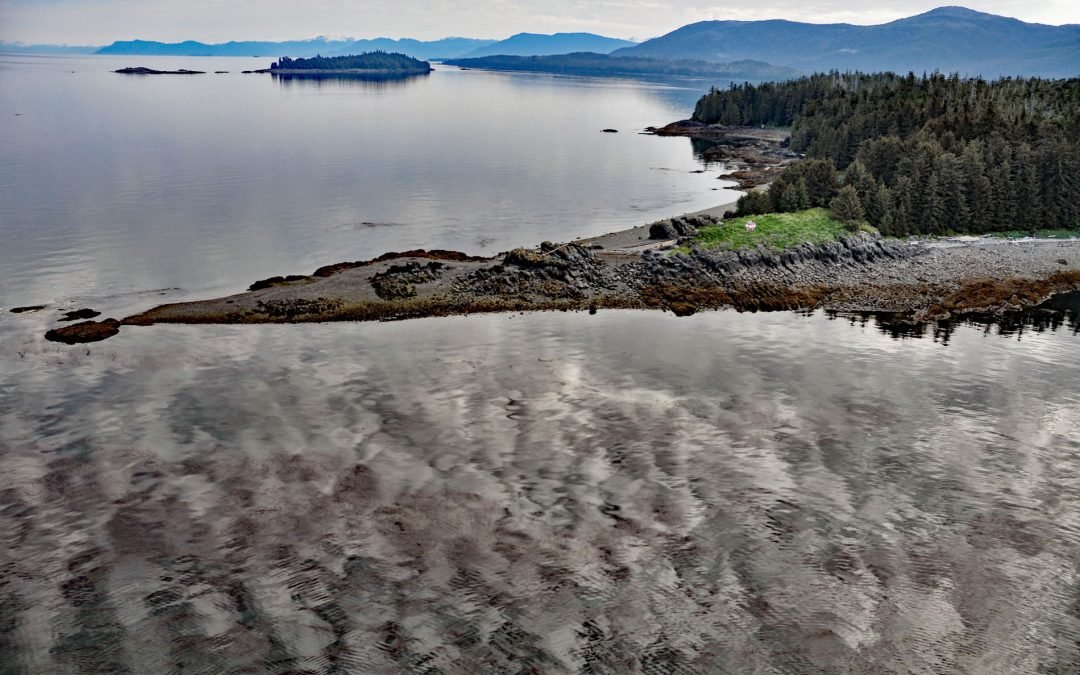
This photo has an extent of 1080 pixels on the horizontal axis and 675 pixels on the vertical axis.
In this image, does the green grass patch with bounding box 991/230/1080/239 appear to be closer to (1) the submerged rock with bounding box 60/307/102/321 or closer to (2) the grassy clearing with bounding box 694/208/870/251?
(2) the grassy clearing with bounding box 694/208/870/251

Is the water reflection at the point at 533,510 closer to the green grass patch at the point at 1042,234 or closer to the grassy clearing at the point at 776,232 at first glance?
the grassy clearing at the point at 776,232

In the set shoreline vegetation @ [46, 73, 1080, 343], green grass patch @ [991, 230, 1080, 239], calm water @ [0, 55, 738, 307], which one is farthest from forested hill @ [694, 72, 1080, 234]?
calm water @ [0, 55, 738, 307]

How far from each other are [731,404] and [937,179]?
177 ft

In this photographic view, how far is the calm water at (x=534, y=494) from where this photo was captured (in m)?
21.0

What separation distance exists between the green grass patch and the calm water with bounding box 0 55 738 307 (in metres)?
34.6

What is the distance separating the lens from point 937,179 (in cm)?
7456

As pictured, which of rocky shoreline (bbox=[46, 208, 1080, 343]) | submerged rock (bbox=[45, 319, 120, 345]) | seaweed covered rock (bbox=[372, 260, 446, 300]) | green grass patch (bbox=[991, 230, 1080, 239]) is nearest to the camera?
submerged rock (bbox=[45, 319, 120, 345])

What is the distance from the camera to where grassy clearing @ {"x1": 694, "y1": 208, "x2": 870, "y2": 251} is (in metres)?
65.2

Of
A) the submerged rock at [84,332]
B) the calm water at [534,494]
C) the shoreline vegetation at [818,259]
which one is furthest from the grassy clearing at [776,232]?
the submerged rock at [84,332]

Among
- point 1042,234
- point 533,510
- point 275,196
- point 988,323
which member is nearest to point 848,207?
point 1042,234

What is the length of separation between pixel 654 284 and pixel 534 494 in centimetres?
3260

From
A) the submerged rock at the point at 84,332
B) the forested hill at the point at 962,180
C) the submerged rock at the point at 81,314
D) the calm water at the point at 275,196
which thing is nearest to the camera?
the submerged rock at the point at 84,332

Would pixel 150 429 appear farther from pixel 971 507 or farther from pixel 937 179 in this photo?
pixel 937 179

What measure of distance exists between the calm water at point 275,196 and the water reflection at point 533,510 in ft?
68.1
